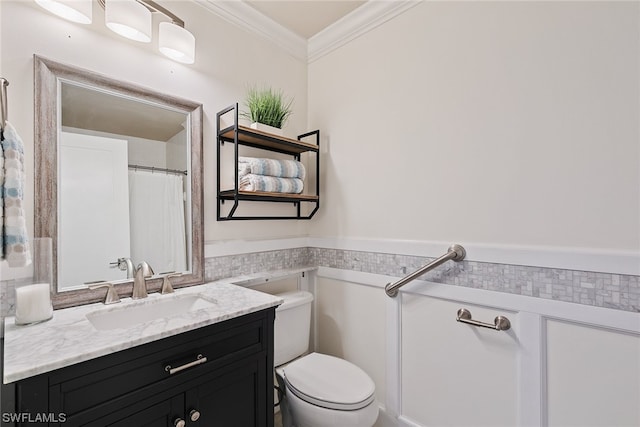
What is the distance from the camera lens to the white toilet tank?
160 cm

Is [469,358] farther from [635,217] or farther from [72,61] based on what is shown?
[72,61]

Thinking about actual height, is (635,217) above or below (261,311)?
above

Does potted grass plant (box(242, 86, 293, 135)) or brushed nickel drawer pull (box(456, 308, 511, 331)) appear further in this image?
potted grass plant (box(242, 86, 293, 135))

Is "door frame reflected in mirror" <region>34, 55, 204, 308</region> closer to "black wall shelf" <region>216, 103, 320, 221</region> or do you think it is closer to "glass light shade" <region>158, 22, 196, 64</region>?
"glass light shade" <region>158, 22, 196, 64</region>

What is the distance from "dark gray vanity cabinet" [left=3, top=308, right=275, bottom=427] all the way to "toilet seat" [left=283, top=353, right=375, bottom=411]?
193 millimetres

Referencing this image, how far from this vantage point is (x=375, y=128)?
1683mm

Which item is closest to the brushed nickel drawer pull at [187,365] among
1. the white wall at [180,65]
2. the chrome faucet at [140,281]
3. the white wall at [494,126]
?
the chrome faucet at [140,281]

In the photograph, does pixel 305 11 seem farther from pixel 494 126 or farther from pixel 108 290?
pixel 108 290

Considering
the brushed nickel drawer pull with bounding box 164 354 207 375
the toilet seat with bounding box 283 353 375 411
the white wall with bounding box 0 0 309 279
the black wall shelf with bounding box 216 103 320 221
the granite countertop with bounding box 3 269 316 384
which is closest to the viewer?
the granite countertop with bounding box 3 269 316 384

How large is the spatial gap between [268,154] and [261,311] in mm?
1008

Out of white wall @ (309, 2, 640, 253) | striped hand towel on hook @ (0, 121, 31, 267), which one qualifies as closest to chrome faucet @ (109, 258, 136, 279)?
striped hand towel on hook @ (0, 121, 31, 267)

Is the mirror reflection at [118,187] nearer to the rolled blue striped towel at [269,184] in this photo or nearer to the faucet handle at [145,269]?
the faucet handle at [145,269]

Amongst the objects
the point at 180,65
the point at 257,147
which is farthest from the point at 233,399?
the point at 180,65

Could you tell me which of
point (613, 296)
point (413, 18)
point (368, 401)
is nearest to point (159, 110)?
point (413, 18)
